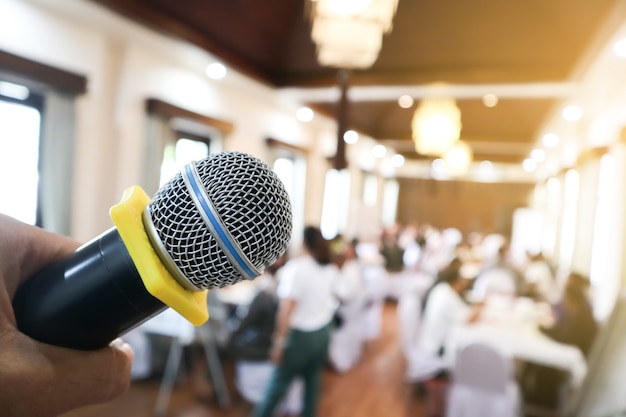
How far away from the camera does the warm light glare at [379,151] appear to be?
1017cm

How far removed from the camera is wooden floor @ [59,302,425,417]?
319 centimetres

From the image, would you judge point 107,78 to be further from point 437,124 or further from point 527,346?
point 527,346

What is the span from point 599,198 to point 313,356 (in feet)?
13.8

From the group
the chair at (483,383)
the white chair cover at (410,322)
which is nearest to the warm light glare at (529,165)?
the white chair cover at (410,322)

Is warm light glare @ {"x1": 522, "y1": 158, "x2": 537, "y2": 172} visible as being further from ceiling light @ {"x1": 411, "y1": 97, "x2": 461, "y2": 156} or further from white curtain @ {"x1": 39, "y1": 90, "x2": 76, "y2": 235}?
white curtain @ {"x1": 39, "y1": 90, "x2": 76, "y2": 235}

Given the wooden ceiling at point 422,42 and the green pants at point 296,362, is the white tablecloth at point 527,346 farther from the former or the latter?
the wooden ceiling at point 422,42

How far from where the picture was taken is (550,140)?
791 centimetres

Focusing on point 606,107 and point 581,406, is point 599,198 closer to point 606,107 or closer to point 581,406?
point 606,107

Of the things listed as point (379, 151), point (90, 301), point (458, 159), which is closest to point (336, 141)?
point (90, 301)

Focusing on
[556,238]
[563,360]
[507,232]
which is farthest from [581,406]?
[507,232]

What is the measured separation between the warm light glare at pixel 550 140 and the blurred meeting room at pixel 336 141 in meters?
1.80

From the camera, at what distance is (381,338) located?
576cm

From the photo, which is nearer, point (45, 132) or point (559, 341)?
point (45, 132)

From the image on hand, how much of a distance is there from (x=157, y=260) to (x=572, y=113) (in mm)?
6270
